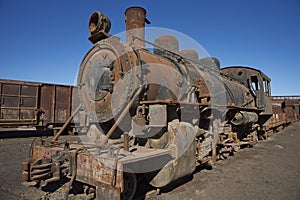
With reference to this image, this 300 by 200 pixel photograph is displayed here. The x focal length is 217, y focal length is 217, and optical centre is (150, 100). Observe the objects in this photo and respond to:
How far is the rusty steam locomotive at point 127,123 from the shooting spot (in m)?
3.04

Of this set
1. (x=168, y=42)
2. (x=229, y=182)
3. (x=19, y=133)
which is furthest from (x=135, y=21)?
(x=19, y=133)

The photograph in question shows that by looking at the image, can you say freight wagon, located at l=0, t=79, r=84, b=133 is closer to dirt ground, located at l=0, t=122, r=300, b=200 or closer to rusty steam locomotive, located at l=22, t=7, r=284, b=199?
dirt ground, located at l=0, t=122, r=300, b=200

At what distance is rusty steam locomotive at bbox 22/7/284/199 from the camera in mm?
3037

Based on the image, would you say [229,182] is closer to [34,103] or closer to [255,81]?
[255,81]

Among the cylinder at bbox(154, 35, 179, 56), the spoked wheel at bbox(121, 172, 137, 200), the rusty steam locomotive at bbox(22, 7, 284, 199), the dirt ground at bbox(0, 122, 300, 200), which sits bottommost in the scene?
the dirt ground at bbox(0, 122, 300, 200)

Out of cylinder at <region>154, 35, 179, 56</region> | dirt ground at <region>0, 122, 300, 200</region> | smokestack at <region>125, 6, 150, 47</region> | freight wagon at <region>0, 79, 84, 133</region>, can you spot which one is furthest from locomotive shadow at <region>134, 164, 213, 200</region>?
freight wagon at <region>0, 79, 84, 133</region>

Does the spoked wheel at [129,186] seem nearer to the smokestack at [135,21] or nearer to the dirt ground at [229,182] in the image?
the dirt ground at [229,182]

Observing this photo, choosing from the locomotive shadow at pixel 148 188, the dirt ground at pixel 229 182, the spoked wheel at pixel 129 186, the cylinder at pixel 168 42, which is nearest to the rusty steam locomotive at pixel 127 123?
the spoked wheel at pixel 129 186

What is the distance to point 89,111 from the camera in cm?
414

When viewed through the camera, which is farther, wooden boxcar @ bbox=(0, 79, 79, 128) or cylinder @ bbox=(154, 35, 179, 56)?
wooden boxcar @ bbox=(0, 79, 79, 128)

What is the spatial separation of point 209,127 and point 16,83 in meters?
9.05

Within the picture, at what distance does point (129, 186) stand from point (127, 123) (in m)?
1.05

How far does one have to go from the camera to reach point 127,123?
3850 millimetres

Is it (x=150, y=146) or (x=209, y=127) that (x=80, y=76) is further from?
(x=209, y=127)
